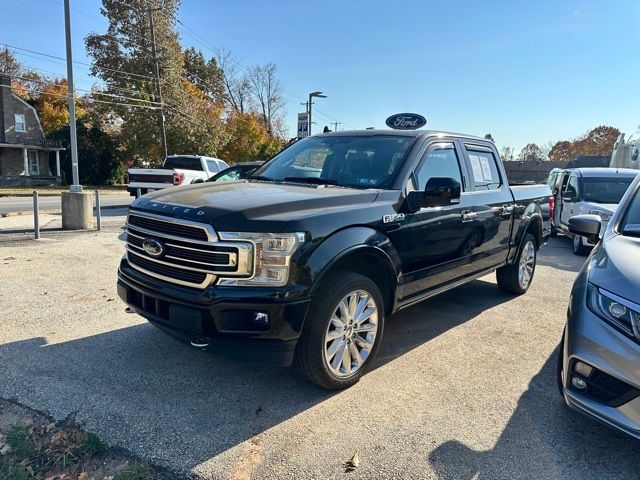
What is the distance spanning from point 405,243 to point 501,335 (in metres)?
1.75

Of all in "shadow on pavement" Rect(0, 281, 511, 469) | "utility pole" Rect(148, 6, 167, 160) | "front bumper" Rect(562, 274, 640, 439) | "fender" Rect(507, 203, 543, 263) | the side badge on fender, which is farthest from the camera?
"utility pole" Rect(148, 6, 167, 160)

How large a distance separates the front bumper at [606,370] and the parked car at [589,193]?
8025 mm

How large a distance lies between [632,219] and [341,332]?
2354 millimetres

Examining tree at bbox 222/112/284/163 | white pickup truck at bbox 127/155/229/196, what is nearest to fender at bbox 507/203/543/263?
white pickup truck at bbox 127/155/229/196

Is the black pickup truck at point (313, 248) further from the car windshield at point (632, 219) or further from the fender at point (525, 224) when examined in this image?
the car windshield at point (632, 219)

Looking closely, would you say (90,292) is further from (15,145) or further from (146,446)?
(15,145)

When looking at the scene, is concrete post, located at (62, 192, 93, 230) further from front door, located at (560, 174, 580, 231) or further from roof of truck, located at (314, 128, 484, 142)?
front door, located at (560, 174, 580, 231)

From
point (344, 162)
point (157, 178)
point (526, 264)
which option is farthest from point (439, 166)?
point (157, 178)

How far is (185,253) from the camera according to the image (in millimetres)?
3139

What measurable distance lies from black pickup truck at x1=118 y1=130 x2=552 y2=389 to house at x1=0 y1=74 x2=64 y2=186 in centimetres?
3728

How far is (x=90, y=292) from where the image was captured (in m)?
5.76

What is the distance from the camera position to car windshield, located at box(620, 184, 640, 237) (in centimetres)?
336

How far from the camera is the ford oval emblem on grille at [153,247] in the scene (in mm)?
3284

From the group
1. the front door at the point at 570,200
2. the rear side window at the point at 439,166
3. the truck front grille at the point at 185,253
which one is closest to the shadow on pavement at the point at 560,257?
the front door at the point at 570,200
